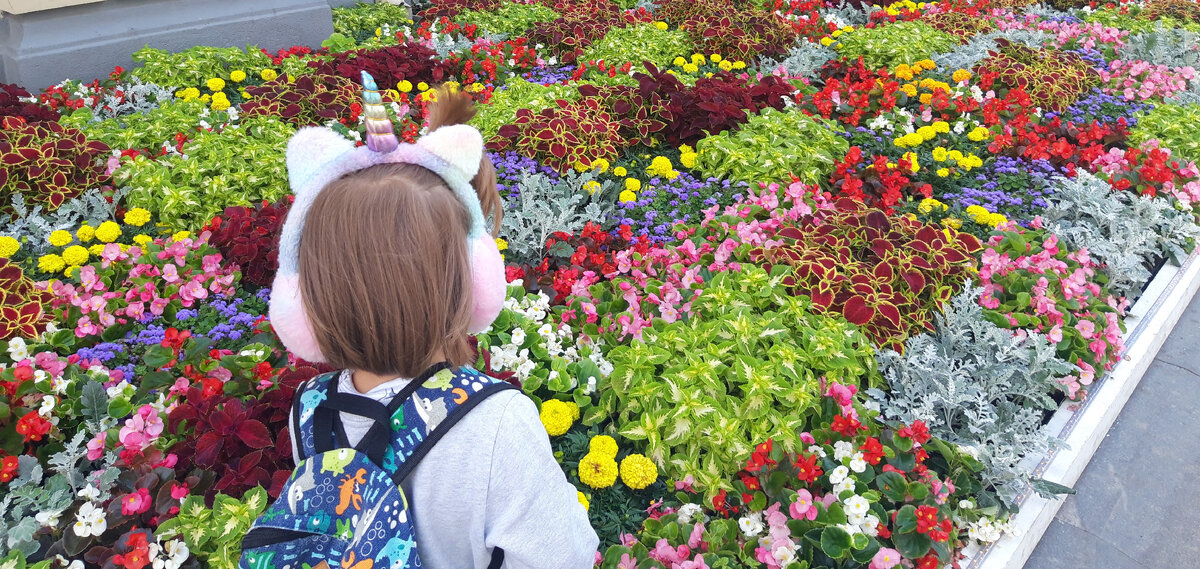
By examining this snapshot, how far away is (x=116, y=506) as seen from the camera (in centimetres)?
188

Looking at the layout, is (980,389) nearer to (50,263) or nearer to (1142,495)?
(1142,495)

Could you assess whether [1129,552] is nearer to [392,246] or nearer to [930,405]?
[930,405]

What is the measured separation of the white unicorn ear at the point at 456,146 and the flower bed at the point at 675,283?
127 centimetres

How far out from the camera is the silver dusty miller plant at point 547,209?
323cm

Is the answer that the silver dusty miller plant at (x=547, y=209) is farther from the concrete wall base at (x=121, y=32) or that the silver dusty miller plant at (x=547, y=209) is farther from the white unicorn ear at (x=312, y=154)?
the concrete wall base at (x=121, y=32)

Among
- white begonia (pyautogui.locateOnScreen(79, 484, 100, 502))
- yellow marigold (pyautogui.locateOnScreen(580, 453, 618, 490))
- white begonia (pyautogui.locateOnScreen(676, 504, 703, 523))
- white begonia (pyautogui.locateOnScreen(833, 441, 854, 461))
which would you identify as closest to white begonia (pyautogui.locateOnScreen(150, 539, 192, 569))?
white begonia (pyautogui.locateOnScreen(79, 484, 100, 502))

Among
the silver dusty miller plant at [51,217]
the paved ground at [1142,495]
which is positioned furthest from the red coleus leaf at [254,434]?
the paved ground at [1142,495]

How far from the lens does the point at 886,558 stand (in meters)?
1.99

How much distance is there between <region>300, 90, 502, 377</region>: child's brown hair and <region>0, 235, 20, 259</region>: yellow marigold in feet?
→ 8.65

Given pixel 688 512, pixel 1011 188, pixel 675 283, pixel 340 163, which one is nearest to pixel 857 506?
pixel 688 512

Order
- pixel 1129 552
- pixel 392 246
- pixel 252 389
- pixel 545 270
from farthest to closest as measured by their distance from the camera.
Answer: pixel 545 270 → pixel 1129 552 → pixel 252 389 → pixel 392 246

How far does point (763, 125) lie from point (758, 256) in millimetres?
1387

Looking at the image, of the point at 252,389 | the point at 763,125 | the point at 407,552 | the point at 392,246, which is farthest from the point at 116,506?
the point at 763,125

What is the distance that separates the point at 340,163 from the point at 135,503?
4.50 ft
